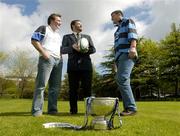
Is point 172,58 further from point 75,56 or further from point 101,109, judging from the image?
point 101,109

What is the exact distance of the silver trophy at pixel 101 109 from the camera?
6.27 m

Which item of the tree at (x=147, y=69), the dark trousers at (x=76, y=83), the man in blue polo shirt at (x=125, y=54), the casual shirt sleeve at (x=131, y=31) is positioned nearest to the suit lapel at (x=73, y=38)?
the dark trousers at (x=76, y=83)

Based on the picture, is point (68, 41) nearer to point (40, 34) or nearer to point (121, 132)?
point (40, 34)

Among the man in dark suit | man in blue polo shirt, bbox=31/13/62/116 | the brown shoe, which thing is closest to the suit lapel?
the man in dark suit

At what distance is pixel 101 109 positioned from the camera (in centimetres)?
632

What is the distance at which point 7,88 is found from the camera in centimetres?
7012

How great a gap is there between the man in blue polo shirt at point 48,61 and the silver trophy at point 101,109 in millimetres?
2285

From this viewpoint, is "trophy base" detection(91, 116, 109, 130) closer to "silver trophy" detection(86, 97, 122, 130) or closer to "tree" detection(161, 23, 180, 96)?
"silver trophy" detection(86, 97, 122, 130)

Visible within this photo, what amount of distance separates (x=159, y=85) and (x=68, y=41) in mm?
49844

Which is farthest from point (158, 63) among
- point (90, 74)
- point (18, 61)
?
point (90, 74)

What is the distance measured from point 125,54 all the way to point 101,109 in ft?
8.43

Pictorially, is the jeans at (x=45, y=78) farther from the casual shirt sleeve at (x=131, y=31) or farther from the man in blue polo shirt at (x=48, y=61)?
the casual shirt sleeve at (x=131, y=31)

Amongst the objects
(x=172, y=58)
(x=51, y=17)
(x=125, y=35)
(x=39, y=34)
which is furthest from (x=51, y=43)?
(x=172, y=58)

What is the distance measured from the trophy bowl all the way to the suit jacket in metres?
2.80
